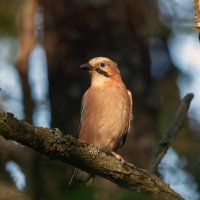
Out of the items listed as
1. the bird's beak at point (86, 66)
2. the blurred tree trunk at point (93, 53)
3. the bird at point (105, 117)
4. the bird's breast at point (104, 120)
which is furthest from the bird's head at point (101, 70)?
the blurred tree trunk at point (93, 53)

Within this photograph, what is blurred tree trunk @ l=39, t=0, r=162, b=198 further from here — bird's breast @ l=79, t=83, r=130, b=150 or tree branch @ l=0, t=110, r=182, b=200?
tree branch @ l=0, t=110, r=182, b=200

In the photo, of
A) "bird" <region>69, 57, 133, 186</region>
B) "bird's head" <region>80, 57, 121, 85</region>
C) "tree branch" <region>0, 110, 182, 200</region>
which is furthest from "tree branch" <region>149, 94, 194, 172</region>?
"bird's head" <region>80, 57, 121, 85</region>

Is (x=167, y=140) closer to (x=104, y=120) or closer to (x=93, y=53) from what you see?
(x=104, y=120)

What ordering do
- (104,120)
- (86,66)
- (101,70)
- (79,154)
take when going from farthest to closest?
(101,70) < (86,66) < (104,120) < (79,154)

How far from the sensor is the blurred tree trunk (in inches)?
333

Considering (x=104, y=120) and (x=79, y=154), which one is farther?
(x=104, y=120)

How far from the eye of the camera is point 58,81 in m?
8.55

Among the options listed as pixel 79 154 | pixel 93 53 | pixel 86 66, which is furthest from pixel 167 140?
pixel 93 53

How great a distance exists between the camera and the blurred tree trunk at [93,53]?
845 centimetres

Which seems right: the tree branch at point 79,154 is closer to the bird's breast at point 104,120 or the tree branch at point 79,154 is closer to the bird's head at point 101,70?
the bird's breast at point 104,120

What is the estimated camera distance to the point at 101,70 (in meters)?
7.85

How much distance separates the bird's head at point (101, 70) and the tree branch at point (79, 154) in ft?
10.5

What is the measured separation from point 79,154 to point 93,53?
482cm

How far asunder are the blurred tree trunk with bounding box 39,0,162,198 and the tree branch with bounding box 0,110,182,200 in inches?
151
